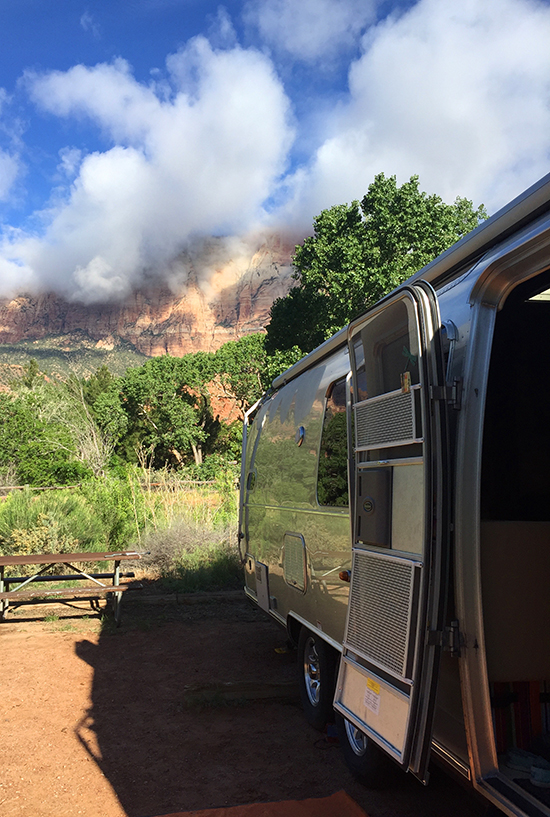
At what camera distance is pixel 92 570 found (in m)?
10.1

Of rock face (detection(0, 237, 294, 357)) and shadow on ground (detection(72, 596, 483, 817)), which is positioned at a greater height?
rock face (detection(0, 237, 294, 357))

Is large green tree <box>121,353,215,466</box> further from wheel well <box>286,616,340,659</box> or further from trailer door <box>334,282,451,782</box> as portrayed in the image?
trailer door <box>334,282,451,782</box>

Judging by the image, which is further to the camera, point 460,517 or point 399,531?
→ point 399,531

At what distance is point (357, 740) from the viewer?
379 centimetres

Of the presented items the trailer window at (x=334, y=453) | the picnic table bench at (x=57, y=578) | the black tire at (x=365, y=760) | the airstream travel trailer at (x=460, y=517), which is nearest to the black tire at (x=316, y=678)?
the black tire at (x=365, y=760)

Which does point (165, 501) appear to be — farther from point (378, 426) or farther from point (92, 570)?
point (378, 426)

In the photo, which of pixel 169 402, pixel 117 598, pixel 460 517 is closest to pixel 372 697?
pixel 460 517

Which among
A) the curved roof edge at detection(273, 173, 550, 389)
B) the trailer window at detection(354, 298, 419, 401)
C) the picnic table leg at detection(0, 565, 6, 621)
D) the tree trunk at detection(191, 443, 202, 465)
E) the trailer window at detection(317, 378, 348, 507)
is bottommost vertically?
the picnic table leg at detection(0, 565, 6, 621)

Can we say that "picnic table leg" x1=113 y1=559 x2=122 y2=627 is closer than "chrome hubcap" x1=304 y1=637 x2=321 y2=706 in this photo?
No

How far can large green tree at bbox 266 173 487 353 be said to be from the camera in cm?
2338

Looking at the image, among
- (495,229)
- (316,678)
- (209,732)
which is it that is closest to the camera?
(495,229)

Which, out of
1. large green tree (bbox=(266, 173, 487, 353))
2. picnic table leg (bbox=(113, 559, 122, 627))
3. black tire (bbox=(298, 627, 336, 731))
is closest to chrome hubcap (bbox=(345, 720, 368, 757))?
black tire (bbox=(298, 627, 336, 731))

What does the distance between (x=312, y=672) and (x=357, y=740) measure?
0.95 m

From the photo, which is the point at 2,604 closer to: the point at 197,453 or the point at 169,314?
the point at 197,453
